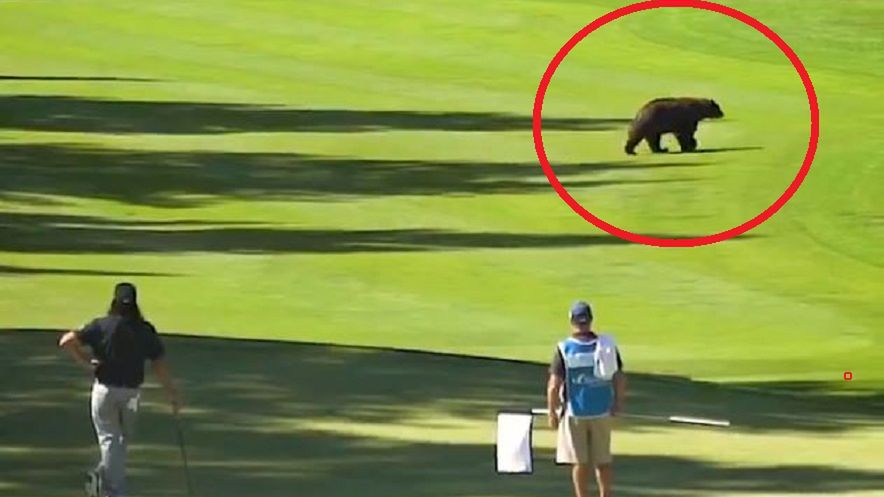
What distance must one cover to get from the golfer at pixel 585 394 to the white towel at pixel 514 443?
48cm

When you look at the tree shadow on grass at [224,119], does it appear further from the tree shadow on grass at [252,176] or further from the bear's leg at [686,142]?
the tree shadow on grass at [252,176]

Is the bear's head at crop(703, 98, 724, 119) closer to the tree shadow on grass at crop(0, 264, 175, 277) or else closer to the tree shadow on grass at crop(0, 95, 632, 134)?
the tree shadow on grass at crop(0, 95, 632, 134)

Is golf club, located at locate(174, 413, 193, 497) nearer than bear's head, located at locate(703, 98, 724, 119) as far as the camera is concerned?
Yes

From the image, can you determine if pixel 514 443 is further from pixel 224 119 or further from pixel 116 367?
pixel 224 119

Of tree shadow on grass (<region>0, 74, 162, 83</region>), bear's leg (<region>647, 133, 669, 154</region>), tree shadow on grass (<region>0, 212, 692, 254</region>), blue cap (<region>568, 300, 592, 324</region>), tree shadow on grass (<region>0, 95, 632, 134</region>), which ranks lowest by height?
blue cap (<region>568, 300, 592, 324</region>)

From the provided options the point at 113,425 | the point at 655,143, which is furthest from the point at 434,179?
the point at 113,425

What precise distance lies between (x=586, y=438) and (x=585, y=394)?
0.39m

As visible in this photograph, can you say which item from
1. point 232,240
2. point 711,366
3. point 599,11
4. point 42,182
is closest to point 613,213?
point 232,240

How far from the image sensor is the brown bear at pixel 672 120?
48.9m

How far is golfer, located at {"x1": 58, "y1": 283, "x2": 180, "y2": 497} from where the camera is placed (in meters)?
19.4

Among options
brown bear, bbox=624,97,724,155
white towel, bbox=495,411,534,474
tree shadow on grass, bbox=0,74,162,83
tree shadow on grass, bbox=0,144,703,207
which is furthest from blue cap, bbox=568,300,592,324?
tree shadow on grass, bbox=0,74,162,83

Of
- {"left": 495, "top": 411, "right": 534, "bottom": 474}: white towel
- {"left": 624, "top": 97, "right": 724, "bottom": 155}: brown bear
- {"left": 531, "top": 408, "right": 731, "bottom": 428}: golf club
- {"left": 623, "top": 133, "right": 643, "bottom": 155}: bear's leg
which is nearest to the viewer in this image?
{"left": 495, "top": 411, "right": 534, "bottom": 474}: white towel

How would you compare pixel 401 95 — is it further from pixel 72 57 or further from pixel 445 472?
→ pixel 445 472

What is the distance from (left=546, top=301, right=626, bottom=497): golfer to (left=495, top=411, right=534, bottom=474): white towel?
48cm
